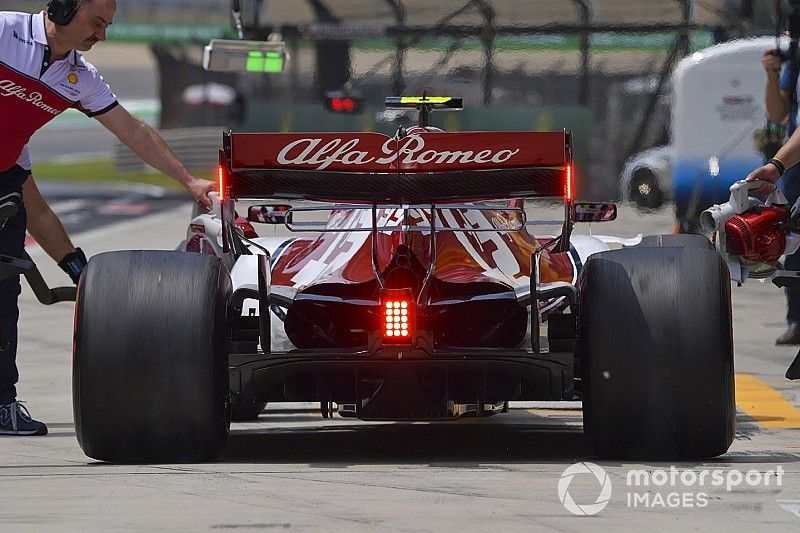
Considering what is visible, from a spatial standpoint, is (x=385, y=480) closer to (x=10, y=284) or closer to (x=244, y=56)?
(x=10, y=284)

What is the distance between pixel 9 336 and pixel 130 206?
66.8 ft

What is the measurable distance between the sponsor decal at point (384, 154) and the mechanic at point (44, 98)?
0.85 meters

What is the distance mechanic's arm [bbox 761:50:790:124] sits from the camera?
1125cm

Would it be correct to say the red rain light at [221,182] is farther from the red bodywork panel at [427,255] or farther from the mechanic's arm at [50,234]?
the mechanic's arm at [50,234]

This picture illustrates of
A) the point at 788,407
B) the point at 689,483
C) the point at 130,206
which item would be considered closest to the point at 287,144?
the point at 689,483

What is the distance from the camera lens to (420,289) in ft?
24.8

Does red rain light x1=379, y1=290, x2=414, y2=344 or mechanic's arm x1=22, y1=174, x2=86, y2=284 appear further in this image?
mechanic's arm x1=22, y1=174, x2=86, y2=284

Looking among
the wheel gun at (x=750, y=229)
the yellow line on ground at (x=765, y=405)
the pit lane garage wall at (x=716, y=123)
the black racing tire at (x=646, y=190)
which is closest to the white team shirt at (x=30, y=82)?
the wheel gun at (x=750, y=229)

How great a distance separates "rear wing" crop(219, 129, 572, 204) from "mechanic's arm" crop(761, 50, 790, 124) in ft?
14.0

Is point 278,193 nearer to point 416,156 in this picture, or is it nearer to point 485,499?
point 416,156

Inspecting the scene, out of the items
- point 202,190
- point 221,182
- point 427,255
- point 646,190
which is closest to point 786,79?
point 427,255

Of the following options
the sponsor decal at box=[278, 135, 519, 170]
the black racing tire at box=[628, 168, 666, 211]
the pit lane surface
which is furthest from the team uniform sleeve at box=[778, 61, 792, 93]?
the black racing tire at box=[628, 168, 666, 211]

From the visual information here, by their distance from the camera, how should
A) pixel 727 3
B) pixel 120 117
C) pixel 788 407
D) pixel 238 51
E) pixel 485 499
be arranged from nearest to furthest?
1. pixel 485 499
2. pixel 120 117
3. pixel 788 407
4. pixel 238 51
5. pixel 727 3

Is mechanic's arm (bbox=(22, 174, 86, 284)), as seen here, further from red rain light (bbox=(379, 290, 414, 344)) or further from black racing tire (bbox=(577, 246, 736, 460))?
black racing tire (bbox=(577, 246, 736, 460))
